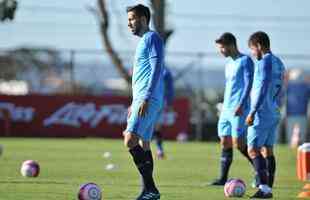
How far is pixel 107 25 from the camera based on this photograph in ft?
143

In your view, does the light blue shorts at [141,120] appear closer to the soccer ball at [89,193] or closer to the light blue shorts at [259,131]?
the soccer ball at [89,193]

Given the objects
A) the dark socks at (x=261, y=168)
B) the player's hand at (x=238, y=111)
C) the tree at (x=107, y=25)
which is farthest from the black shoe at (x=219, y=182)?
the tree at (x=107, y=25)

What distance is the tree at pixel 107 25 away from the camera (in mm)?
40719

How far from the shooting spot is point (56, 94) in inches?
1362

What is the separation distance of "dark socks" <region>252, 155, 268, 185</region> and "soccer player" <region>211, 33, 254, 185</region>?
1.19 m

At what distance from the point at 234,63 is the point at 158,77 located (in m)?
3.61

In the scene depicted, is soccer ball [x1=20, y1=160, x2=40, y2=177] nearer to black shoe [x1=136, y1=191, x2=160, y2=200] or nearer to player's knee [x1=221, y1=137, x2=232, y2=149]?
player's knee [x1=221, y1=137, x2=232, y2=149]

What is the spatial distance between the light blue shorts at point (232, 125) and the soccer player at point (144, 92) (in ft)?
9.93

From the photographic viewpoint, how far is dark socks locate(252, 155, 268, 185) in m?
14.2

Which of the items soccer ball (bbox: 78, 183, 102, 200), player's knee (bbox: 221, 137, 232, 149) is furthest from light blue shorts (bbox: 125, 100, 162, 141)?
player's knee (bbox: 221, 137, 232, 149)

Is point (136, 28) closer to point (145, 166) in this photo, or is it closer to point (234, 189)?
point (145, 166)

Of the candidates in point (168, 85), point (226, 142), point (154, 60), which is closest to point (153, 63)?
point (154, 60)

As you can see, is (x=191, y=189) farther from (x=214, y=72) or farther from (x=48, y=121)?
(x=214, y=72)

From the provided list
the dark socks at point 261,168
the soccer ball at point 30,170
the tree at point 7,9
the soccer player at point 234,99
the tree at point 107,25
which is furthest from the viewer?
the tree at point 107,25
